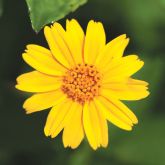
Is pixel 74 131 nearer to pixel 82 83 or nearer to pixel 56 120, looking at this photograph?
pixel 56 120

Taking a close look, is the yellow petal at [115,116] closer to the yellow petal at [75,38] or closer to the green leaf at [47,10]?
the yellow petal at [75,38]

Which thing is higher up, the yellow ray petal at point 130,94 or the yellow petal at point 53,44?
the yellow petal at point 53,44

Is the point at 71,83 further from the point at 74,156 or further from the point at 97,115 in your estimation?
the point at 74,156

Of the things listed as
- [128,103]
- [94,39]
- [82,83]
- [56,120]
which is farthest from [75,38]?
[128,103]

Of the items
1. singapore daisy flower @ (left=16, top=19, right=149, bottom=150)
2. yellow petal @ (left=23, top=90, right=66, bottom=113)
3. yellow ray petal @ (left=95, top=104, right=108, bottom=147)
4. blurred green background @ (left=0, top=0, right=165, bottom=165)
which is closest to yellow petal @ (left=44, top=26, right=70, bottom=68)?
singapore daisy flower @ (left=16, top=19, right=149, bottom=150)

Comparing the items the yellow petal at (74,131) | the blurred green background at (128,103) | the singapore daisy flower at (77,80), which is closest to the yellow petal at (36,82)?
the singapore daisy flower at (77,80)

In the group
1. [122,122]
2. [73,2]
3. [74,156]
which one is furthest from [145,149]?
[73,2]

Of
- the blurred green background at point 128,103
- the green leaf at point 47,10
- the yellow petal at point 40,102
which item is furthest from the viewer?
the blurred green background at point 128,103
